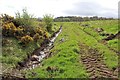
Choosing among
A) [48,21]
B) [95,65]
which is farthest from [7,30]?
[48,21]

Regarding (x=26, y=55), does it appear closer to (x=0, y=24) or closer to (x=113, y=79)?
(x=0, y=24)

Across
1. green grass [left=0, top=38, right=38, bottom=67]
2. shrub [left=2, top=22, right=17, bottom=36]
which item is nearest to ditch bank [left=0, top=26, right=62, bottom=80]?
green grass [left=0, top=38, right=38, bottom=67]

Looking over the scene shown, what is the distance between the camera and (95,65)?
2078cm

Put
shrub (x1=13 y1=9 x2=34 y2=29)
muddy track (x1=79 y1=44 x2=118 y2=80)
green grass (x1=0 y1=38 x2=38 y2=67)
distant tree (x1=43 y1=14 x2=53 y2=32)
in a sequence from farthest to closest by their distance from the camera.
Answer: distant tree (x1=43 y1=14 x2=53 y2=32) → shrub (x1=13 y1=9 x2=34 y2=29) → green grass (x1=0 y1=38 x2=38 y2=67) → muddy track (x1=79 y1=44 x2=118 y2=80)

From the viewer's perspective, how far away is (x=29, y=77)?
62.9 ft

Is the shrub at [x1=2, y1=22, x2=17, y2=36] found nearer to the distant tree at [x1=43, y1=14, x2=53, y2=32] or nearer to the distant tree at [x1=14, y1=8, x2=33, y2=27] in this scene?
the distant tree at [x1=14, y1=8, x2=33, y2=27]

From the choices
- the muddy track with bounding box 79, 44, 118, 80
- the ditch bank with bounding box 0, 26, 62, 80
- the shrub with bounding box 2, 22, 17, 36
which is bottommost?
the ditch bank with bounding box 0, 26, 62, 80

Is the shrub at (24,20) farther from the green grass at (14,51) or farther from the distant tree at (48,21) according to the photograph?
the distant tree at (48,21)

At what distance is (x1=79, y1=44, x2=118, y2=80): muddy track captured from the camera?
59.9ft

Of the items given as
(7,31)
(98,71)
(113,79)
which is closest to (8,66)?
(98,71)

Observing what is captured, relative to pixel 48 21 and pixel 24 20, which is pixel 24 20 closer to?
pixel 24 20

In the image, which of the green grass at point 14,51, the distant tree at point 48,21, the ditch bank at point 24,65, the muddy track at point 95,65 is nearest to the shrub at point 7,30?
the green grass at point 14,51

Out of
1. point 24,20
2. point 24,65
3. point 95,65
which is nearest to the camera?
point 95,65

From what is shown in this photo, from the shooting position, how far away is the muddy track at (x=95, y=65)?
59.9 ft
